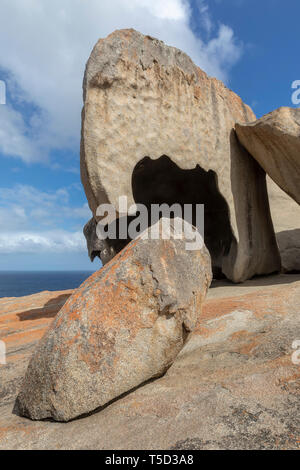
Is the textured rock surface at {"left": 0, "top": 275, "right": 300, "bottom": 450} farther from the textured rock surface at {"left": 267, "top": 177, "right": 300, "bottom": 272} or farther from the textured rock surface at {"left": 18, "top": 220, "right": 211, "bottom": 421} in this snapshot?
the textured rock surface at {"left": 267, "top": 177, "right": 300, "bottom": 272}

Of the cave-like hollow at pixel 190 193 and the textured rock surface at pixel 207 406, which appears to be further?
the cave-like hollow at pixel 190 193

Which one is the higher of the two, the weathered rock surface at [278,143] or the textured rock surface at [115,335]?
the weathered rock surface at [278,143]

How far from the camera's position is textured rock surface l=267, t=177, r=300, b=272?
643 cm

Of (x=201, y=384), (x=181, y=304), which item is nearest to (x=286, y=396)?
(x=201, y=384)

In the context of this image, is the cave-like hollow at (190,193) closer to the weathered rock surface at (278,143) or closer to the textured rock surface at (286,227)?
the weathered rock surface at (278,143)

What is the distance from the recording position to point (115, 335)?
84.4 inches

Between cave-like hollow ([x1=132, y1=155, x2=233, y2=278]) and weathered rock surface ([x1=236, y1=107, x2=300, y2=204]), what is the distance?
103cm

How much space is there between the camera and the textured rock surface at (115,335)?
207cm

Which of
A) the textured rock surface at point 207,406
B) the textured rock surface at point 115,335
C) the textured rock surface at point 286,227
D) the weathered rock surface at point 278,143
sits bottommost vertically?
the textured rock surface at point 207,406

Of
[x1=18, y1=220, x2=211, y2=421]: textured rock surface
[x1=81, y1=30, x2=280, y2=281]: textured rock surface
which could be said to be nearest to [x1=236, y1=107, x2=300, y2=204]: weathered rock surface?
[x1=81, y1=30, x2=280, y2=281]: textured rock surface

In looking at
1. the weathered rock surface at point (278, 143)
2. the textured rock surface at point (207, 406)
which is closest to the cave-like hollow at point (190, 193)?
the weathered rock surface at point (278, 143)

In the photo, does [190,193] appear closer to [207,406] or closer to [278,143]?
[278,143]

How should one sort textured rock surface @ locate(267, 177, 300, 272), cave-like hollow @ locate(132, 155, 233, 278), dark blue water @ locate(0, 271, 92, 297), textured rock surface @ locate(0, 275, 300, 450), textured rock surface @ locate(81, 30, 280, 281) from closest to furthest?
textured rock surface @ locate(0, 275, 300, 450), textured rock surface @ locate(81, 30, 280, 281), textured rock surface @ locate(267, 177, 300, 272), cave-like hollow @ locate(132, 155, 233, 278), dark blue water @ locate(0, 271, 92, 297)

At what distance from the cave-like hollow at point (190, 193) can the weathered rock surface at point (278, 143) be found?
103 cm
